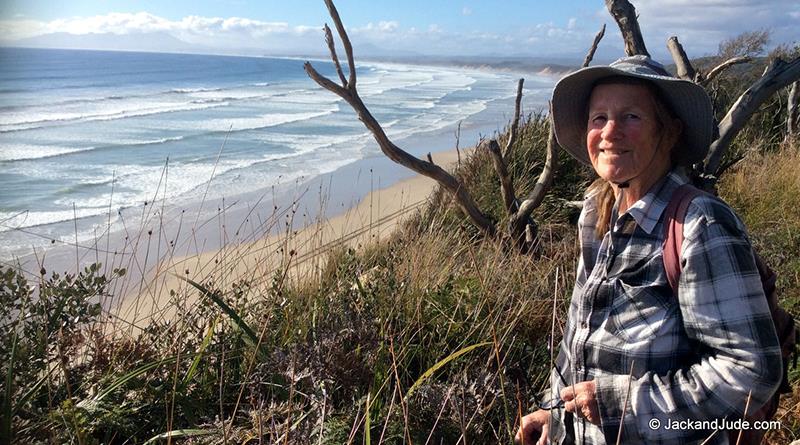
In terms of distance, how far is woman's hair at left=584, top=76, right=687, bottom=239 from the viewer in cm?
185

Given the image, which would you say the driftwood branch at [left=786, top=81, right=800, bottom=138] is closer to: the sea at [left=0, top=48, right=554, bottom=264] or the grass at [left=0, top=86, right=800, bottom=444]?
the sea at [left=0, top=48, right=554, bottom=264]

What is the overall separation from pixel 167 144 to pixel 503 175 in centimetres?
1382

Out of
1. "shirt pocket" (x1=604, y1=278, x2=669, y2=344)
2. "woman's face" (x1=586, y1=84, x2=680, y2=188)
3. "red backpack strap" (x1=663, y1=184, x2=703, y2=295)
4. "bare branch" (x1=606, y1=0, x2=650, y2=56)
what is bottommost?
"shirt pocket" (x1=604, y1=278, x2=669, y2=344)

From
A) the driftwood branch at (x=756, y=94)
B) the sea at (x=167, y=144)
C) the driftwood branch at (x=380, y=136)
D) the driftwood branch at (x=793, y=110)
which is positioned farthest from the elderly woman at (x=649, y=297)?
the driftwood branch at (x=793, y=110)

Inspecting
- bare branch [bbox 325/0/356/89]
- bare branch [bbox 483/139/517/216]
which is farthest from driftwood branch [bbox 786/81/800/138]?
bare branch [bbox 325/0/356/89]

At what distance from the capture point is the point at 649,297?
1615 millimetres

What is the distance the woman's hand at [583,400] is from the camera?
5.60ft

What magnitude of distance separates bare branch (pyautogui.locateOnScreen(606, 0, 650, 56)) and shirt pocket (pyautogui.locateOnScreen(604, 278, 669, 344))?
3118 millimetres

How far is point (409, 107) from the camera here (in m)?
28.3

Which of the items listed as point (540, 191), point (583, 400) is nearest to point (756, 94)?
point (540, 191)

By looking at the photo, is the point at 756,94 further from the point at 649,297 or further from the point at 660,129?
the point at 649,297

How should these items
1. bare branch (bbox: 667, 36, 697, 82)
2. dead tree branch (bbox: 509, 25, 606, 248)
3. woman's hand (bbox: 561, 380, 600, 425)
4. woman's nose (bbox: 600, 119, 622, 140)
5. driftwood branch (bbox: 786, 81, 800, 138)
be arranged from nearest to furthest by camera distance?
woman's hand (bbox: 561, 380, 600, 425) < woman's nose (bbox: 600, 119, 622, 140) < bare branch (bbox: 667, 36, 697, 82) < dead tree branch (bbox: 509, 25, 606, 248) < driftwood branch (bbox: 786, 81, 800, 138)

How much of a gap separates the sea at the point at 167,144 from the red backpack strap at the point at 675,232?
1.49 metres

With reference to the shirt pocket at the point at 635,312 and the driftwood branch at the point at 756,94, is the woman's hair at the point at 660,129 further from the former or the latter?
the driftwood branch at the point at 756,94
